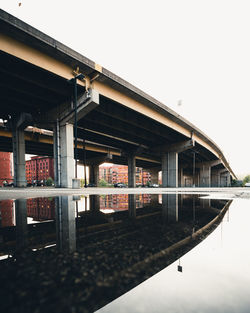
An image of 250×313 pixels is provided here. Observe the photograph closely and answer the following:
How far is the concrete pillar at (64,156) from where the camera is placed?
60.6ft

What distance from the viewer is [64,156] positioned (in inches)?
739

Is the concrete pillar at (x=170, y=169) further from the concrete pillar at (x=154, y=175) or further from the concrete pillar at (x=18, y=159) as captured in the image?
the concrete pillar at (x=154, y=175)

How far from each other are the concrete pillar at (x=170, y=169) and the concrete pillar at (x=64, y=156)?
23.4 meters

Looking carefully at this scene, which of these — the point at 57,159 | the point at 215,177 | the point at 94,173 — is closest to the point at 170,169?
the point at 57,159

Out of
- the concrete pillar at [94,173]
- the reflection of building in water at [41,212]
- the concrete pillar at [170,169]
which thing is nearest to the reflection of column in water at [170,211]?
the reflection of building in water at [41,212]

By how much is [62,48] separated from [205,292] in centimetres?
1699

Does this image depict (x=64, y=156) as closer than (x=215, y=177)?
Yes

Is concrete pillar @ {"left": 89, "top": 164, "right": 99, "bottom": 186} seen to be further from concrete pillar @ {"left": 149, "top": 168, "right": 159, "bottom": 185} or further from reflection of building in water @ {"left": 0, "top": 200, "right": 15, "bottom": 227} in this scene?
reflection of building in water @ {"left": 0, "top": 200, "right": 15, "bottom": 227}

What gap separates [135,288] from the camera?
119 cm

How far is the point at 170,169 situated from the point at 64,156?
24543mm

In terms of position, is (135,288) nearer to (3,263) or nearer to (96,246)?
(96,246)

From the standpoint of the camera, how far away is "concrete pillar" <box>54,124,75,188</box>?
18484mm

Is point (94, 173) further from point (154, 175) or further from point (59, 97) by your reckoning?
point (59, 97)

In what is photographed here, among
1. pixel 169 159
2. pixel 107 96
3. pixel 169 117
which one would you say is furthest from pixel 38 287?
pixel 169 159
